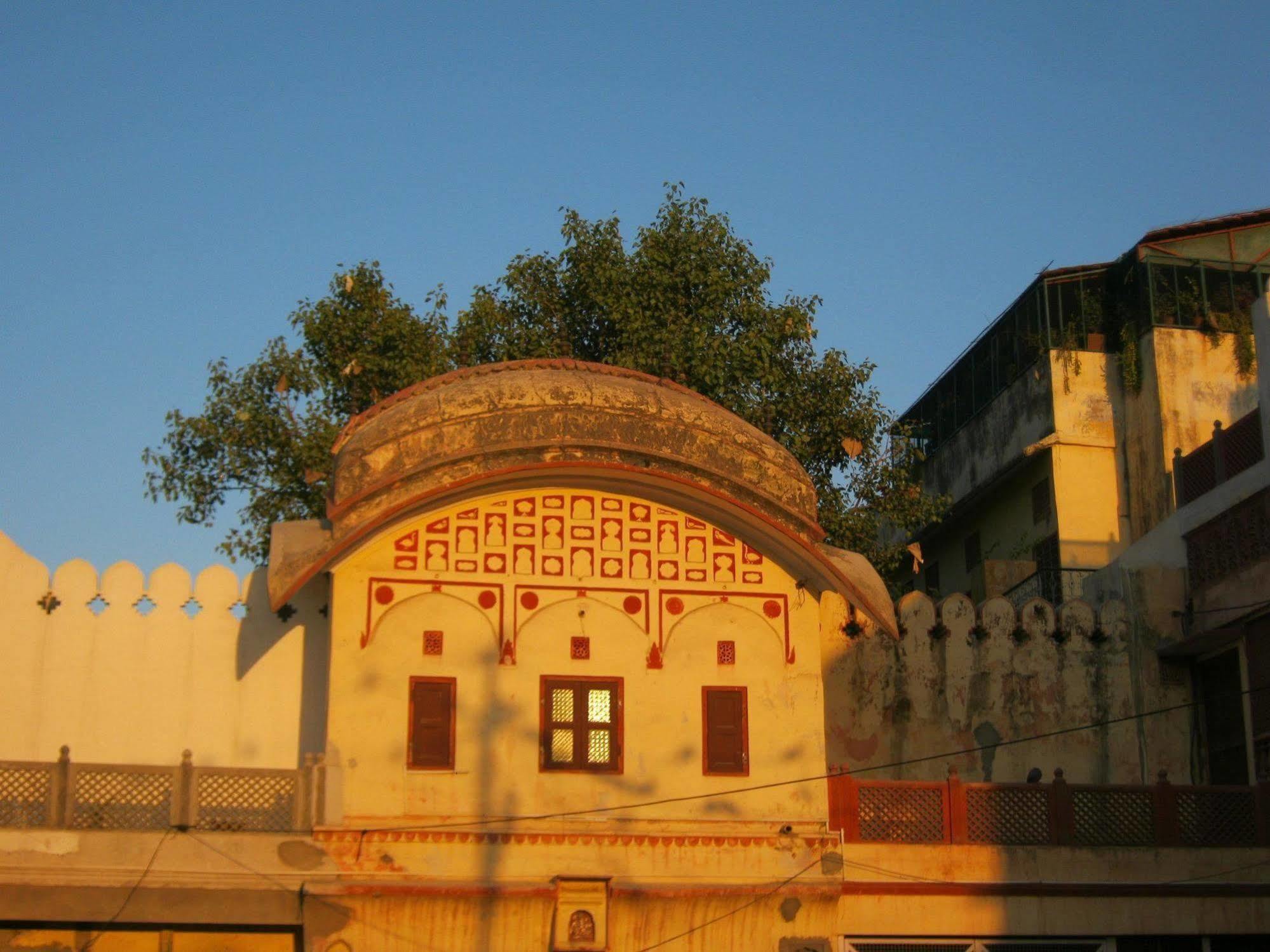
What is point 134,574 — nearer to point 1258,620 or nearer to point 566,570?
point 566,570

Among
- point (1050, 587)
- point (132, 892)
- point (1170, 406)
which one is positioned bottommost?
point (132, 892)

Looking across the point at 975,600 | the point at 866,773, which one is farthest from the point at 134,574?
the point at 975,600

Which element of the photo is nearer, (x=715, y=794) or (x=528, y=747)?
(x=528, y=747)

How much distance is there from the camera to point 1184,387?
2523 centimetres

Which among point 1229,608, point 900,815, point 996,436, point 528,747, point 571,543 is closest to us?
point 528,747

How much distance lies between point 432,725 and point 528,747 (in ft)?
2.83

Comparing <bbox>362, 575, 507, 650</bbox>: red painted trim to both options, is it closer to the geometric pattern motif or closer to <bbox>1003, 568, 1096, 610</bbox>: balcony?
the geometric pattern motif

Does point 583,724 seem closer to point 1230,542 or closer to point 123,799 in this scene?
point 123,799

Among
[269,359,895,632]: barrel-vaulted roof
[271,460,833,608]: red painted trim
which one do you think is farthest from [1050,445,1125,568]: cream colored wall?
[271,460,833,608]: red painted trim

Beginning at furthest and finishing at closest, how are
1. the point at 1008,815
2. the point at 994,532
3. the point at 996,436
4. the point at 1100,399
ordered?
the point at 994,532, the point at 996,436, the point at 1100,399, the point at 1008,815

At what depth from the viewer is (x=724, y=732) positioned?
632 inches

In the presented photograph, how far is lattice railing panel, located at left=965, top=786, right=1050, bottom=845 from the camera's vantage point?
1653 centimetres

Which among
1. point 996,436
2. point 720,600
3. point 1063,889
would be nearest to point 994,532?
point 996,436

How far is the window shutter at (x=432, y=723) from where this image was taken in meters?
15.4
